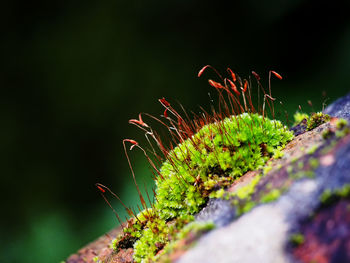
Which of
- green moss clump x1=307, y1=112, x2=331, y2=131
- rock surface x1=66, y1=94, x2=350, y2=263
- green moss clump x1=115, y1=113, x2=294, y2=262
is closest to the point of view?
rock surface x1=66, y1=94, x2=350, y2=263

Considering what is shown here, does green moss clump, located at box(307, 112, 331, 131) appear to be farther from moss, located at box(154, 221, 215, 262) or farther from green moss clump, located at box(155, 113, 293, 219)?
moss, located at box(154, 221, 215, 262)

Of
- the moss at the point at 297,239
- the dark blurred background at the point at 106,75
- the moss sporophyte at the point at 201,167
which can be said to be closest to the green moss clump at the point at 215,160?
the moss sporophyte at the point at 201,167

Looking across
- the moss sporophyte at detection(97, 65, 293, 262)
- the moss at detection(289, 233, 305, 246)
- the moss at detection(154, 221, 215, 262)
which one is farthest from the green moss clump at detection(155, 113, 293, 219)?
the moss at detection(289, 233, 305, 246)

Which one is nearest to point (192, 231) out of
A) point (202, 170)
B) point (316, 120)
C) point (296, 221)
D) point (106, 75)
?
point (296, 221)

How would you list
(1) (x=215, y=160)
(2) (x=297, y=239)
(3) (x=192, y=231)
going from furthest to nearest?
1. (1) (x=215, y=160)
2. (3) (x=192, y=231)
3. (2) (x=297, y=239)

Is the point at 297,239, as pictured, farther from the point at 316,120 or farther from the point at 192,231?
the point at 316,120

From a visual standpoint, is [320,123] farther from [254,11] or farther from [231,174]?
[254,11]

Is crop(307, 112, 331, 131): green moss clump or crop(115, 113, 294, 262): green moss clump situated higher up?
crop(115, 113, 294, 262): green moss clump
